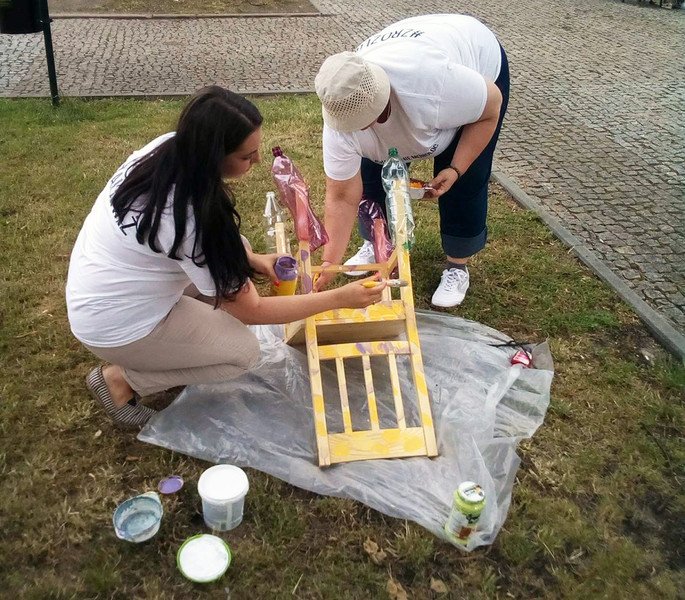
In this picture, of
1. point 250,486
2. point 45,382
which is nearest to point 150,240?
point 250,486

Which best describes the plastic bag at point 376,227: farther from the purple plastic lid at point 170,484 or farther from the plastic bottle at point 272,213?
the purple plastic lid at point 170,484

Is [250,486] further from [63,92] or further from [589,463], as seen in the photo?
[63,92]

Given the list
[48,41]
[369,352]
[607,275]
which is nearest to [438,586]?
[369,352]

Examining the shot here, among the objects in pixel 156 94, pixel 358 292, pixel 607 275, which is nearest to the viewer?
pixel 358 292

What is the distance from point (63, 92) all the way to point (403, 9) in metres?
5.83

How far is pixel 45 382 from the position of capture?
8.96 ft

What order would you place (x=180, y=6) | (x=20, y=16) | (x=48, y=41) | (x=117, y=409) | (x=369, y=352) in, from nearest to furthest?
(x=117, y=409)
(x=369, y=352)
(x=20, y=16)
(x=48, y=41)
(x=180, y=6)

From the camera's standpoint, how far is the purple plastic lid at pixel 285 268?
2584 millimetres

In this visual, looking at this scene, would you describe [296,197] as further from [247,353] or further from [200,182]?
[200,182]

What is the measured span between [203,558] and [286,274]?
1.11 metres

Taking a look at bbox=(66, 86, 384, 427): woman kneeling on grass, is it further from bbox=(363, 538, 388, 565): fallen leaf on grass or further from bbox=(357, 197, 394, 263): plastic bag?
bbox=(363, 538, 388, 565): fallen leaf on grass

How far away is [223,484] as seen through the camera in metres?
2.14

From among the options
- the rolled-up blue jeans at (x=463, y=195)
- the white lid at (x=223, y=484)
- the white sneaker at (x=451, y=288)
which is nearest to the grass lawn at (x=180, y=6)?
the rolled-up blue jeans at (x=463, y=195)

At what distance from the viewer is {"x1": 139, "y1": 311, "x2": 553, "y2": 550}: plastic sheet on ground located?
2.31m
